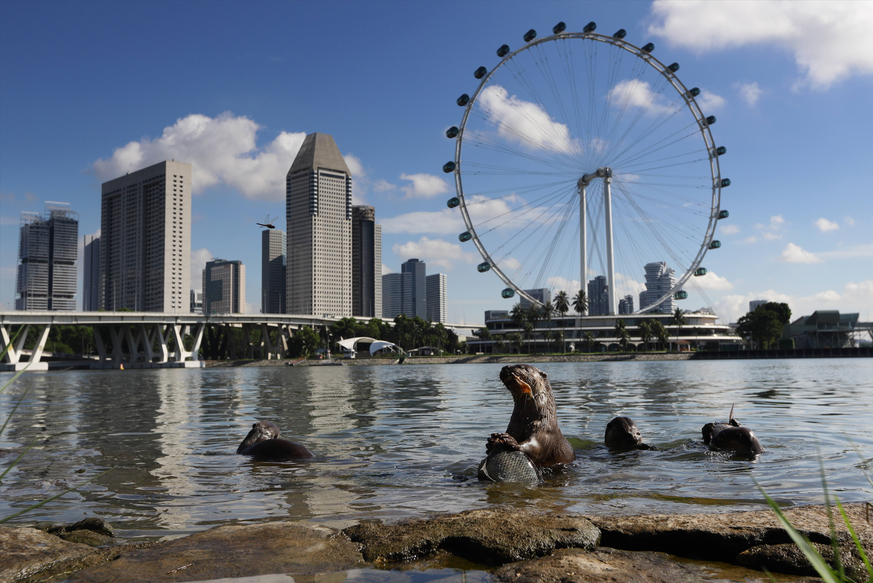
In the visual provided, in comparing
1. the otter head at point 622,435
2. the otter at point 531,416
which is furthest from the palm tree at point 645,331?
the otter at point 531,416

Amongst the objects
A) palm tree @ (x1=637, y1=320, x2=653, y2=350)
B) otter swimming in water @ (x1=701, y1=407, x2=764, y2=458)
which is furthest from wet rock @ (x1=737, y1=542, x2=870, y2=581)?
palm tree @ (x1=637, y1=320, x2=653, y2=350)

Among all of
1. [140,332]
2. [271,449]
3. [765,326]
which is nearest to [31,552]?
[271,449]

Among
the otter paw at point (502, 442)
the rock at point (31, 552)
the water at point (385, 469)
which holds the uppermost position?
the otter paw at point (502, 442)

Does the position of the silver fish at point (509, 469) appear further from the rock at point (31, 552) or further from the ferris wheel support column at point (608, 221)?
the ferris wheel support column at point (608, 221)

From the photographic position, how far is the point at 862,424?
15.0m

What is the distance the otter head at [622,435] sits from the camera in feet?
37.3

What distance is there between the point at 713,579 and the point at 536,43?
74.8 metres

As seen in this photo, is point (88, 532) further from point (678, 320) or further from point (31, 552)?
point (678, 320)

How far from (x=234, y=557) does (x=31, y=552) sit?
4.78 feet

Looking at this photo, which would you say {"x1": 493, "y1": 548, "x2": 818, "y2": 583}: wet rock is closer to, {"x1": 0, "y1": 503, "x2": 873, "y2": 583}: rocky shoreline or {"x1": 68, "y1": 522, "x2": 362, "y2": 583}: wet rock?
{"x1": 0, "y1": 503, "x2": 873, "y2": 583}: rocky shoreline

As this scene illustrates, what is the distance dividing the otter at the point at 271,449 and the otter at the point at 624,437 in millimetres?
5375

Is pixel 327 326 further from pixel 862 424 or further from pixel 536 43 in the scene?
pixel 862 424

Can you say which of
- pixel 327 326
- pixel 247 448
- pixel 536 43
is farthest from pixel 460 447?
pixel 327 326

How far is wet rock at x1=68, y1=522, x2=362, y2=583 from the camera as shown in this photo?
13.7ft
